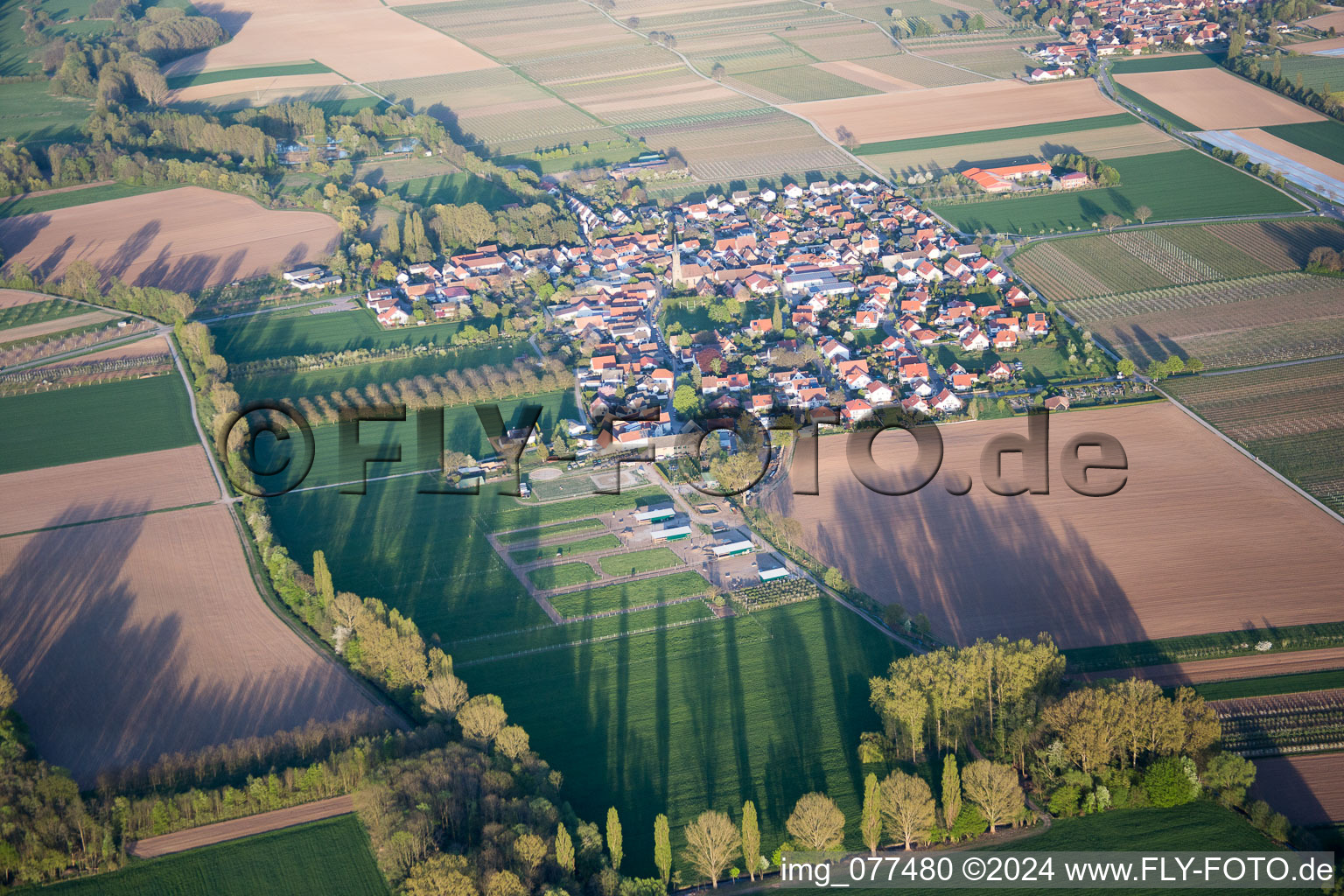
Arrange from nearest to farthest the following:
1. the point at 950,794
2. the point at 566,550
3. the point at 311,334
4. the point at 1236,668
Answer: the point at 950,794
the point at 1236,668
the point at 566,550
the point at 311,334

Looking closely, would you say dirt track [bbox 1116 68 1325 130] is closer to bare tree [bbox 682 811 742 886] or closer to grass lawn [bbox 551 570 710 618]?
grass lawn [bbox 551 570 710 618]

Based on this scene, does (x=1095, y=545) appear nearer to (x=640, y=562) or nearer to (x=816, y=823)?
(x=640, y=562)

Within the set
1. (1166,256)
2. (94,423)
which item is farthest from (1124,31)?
(94,423)

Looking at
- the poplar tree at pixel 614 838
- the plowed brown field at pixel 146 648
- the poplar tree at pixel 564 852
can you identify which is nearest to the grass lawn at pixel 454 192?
the plowed brown field at pixel 146 648

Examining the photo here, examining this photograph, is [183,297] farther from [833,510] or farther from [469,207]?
[833,510]

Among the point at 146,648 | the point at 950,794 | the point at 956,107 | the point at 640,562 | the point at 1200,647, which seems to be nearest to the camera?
the point at 950,794

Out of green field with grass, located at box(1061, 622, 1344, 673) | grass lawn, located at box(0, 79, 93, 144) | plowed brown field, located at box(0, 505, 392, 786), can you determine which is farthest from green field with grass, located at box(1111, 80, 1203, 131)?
grass lawn, located at box(0, 79, 93, 144)
